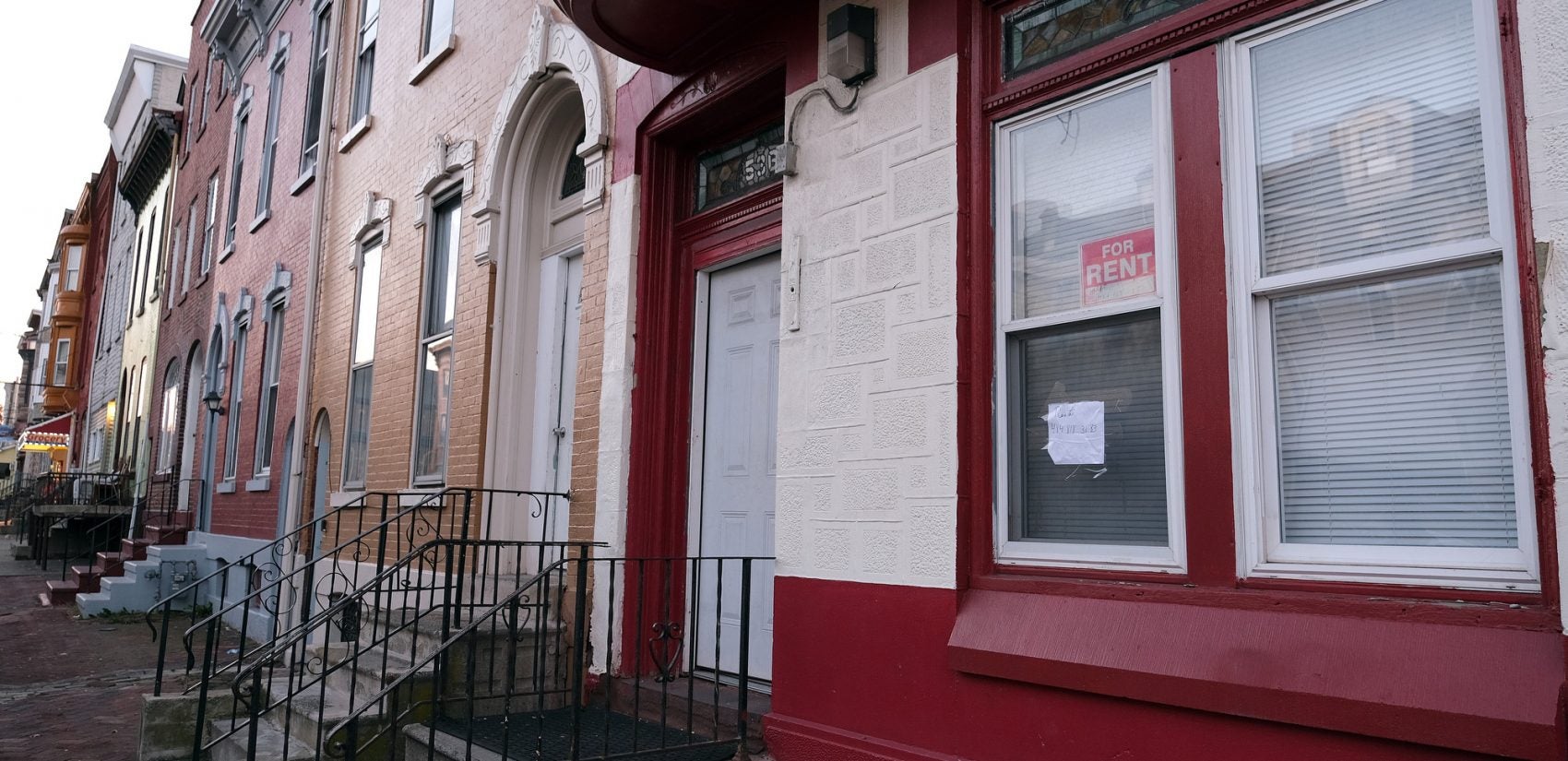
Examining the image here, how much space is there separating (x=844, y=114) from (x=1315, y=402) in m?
2.38

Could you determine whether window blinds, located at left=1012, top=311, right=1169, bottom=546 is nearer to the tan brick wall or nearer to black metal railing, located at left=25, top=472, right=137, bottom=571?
the tan brick wall

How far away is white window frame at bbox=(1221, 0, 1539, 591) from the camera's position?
9.21 feet

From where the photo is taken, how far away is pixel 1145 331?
370 centimetres

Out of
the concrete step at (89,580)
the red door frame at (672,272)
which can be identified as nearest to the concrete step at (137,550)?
the concrete step at (89,580)

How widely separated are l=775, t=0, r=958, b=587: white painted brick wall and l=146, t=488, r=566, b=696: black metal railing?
1846 mm

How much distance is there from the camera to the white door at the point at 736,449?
555 cm

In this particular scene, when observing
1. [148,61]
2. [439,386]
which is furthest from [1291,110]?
[148,61]

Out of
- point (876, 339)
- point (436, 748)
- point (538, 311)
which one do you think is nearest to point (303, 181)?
point (538, 311)

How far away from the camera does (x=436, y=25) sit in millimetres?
9266

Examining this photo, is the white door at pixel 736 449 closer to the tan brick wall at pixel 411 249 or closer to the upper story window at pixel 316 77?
the tan brick wall at pixel 411 249

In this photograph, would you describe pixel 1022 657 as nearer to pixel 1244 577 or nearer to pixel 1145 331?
pixel 1244 577

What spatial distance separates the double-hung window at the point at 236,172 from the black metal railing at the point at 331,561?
529 cm

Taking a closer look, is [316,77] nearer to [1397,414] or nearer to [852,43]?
[852,43]

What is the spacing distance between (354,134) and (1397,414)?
9879 millimetres
